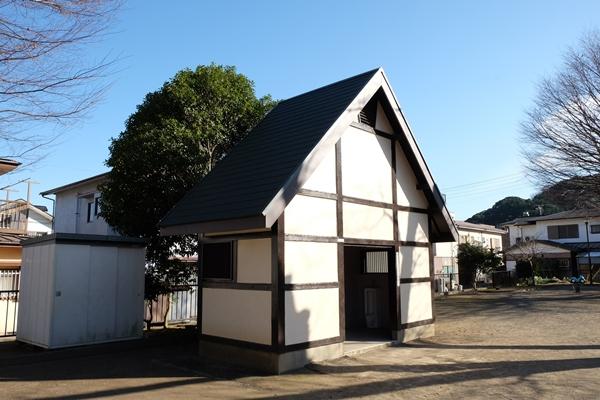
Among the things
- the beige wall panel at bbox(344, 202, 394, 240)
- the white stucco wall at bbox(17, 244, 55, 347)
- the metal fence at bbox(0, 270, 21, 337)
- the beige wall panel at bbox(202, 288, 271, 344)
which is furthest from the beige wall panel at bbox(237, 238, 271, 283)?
the metal fence at bbox(0, 270, 21, 337)

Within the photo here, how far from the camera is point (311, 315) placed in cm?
869

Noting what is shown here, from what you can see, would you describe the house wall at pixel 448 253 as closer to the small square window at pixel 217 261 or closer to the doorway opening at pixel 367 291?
the doorway opening at pixel 367 291

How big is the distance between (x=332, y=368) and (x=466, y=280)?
1158 inches

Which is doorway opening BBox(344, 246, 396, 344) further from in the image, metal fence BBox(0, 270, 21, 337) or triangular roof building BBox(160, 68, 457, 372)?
metal fence BBox(0, 270, 21, 337)

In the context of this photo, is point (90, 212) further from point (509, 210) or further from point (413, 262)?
point (509, 210)

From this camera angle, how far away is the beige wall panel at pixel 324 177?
30.0 feet

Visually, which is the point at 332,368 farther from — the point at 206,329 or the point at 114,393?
the point at 114,393

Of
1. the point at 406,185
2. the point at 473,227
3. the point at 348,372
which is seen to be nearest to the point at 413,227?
the point at 406,185

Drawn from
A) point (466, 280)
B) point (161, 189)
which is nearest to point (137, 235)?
point (161, 189)

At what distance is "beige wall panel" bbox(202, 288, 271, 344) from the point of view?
8336 mm

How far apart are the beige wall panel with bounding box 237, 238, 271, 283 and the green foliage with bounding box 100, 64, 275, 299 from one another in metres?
4.11

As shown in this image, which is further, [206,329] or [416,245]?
[416,245]

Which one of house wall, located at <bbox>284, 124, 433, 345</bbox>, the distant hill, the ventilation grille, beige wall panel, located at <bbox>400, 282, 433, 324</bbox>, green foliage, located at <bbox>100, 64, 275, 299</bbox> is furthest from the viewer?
the distant hill

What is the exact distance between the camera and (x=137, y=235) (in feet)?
40.8
